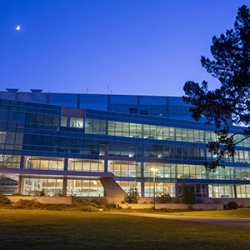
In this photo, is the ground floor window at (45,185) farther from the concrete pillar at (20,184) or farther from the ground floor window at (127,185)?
the ground floor window at (127,185)

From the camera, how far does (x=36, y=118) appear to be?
46.8 m

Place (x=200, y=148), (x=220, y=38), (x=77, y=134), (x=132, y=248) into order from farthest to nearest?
(x=200, y=148)
(x=77, y=134)
(x=220, y=38)
(x=132, y=248)

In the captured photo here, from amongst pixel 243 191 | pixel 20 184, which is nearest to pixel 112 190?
pixel 20 184

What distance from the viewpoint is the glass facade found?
44625 mm

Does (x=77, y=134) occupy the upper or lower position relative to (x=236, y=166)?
upper

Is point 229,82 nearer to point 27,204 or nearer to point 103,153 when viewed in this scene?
point 27,204

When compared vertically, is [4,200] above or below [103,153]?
below

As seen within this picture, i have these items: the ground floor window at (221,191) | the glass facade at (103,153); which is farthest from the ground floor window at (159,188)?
the ground floor window at (221,191)

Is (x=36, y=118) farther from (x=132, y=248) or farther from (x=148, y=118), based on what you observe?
(x=132, y=248)

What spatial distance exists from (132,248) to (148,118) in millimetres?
47981

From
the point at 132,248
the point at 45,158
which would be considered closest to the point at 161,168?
the point at 45,158

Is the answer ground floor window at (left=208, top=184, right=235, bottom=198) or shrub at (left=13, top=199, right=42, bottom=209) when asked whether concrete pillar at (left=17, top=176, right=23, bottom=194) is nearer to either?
shrub at (left=13, top=199, right=42, bottom=209)

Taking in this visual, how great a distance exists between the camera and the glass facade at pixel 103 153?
44.6 metres

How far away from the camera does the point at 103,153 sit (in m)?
49.3
